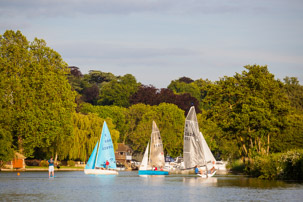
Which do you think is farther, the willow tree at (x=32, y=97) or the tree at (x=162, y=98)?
the tree at (x=162, y=98)

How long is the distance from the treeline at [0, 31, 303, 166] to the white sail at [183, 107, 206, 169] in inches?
309

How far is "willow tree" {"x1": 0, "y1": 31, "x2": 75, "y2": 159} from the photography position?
89.4 metres

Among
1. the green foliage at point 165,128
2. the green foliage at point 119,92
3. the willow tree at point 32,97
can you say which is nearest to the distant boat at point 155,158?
the willow tree at point 32,97

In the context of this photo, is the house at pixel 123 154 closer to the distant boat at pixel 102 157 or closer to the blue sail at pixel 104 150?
the blue sail at pixel 104 150

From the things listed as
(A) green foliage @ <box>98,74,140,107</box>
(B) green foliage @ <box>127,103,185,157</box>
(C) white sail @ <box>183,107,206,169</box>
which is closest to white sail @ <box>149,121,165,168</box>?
(C) white sail @ <box>183,107,206,169</box>

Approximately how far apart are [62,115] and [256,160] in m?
38.9

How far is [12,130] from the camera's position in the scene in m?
90.8

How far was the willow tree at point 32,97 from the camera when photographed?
8944cm

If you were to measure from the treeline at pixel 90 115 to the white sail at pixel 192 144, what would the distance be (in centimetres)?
786

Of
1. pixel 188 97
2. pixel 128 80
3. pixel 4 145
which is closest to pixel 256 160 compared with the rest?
pixel 4 145

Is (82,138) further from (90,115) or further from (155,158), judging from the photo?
(155,158)

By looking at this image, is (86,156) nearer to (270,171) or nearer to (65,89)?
(65,89)

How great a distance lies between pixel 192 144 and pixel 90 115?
4940 cm

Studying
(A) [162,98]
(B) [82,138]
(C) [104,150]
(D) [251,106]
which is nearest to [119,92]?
(A) [162,98]
